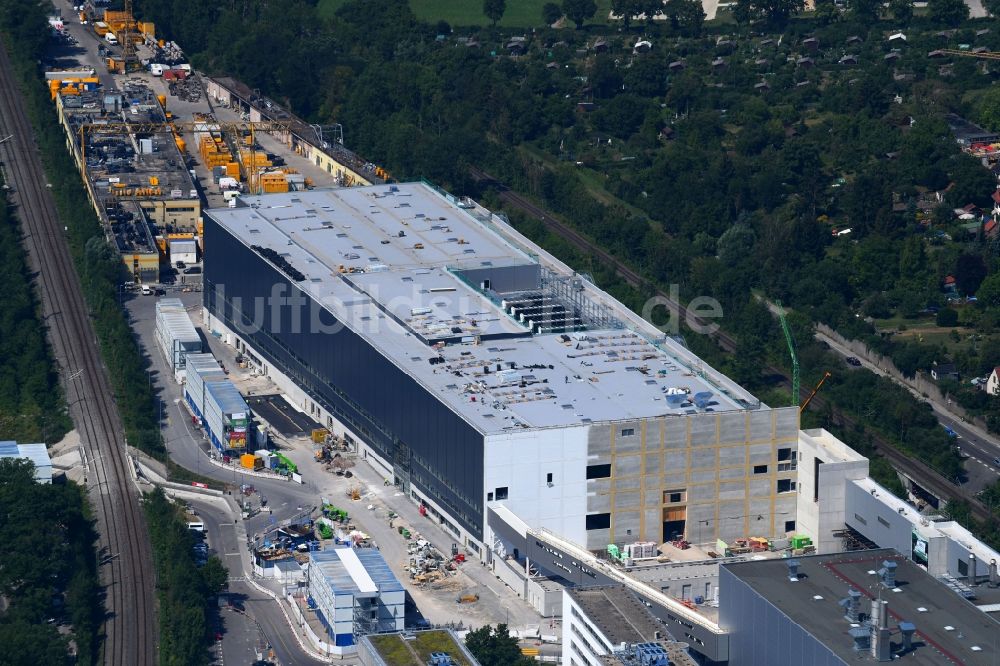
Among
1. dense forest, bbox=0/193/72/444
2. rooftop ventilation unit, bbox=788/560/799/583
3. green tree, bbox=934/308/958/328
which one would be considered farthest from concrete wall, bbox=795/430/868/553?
dense forest, bbox=0/193/72/444

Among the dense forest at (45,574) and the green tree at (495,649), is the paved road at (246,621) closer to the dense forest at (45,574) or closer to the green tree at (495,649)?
the dense forest at (45,574)

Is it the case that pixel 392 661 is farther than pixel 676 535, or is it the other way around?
pixel 676 535

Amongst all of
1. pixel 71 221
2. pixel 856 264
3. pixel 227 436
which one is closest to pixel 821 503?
pixel 227 436

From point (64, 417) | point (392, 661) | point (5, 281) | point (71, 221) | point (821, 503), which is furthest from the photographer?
point (71, 221)

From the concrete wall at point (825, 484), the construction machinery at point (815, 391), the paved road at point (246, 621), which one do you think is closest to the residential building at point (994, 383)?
the construction machinery at point (815, 391)

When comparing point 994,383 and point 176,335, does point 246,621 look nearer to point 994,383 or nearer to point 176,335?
point 176,335

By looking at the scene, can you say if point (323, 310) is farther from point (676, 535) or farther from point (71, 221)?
point (71, 221)
